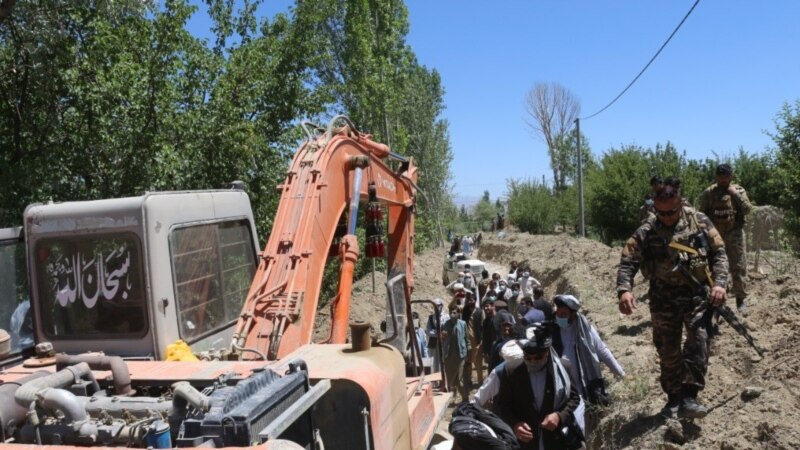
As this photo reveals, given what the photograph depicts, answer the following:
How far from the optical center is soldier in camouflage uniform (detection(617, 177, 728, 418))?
484cm

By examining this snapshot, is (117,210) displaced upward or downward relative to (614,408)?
upward

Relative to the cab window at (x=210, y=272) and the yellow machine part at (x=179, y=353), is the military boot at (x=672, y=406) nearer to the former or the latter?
the cab window at (x=210, y=272)

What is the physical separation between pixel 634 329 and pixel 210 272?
6.57 m

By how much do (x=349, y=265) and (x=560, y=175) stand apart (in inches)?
2172

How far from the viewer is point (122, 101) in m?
10.3

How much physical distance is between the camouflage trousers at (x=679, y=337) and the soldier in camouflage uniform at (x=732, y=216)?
311cm

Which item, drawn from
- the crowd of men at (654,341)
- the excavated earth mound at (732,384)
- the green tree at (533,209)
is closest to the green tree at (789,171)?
the excavated earth mound at (732,384)

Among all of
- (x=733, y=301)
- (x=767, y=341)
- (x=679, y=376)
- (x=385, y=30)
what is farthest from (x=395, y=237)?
(x=385, y=30)

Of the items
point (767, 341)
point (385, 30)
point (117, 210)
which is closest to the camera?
point (117, 210)

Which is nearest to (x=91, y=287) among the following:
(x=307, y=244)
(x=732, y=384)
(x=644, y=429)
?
(x=307, y=244)

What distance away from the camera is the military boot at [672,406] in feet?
16.9

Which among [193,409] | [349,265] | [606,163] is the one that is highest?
[606,163]

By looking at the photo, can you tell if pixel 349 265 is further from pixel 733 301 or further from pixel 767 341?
pixel 733 301

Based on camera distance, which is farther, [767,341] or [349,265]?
[767,341]
